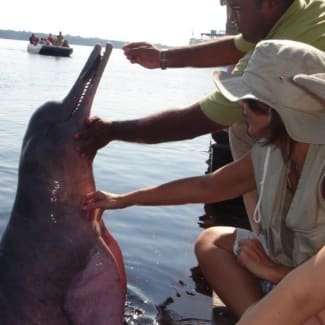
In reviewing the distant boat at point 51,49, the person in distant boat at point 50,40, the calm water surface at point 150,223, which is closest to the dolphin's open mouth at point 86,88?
the calm water surface at point 150,223

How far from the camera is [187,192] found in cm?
370

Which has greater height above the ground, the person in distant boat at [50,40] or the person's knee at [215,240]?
the person's knee at [215,240]

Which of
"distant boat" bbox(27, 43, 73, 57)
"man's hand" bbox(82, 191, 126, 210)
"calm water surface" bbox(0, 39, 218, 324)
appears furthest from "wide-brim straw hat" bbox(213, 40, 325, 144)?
"distant boat" bbox(27, 43, 73, 57)

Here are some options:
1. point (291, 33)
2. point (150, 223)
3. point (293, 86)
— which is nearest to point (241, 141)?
point (291, 33)

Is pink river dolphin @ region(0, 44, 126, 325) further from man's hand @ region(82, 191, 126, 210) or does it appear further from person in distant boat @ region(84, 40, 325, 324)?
person in distant boat @ region(84, 40, 325, 324)

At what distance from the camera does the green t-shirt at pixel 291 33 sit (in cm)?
376

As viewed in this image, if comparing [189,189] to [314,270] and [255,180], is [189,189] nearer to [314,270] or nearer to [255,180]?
[255,180]

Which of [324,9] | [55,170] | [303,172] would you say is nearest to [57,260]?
[55,170]

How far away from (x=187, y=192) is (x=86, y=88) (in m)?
0.88

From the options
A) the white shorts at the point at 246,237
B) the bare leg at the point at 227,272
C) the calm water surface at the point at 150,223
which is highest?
the white shorts at the point at 246,237

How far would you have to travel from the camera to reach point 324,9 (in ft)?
12.7

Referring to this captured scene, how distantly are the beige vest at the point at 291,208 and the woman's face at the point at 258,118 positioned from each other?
0.81ft

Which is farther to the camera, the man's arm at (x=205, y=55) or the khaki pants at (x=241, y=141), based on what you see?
the man's arm at (x=205, y=55)

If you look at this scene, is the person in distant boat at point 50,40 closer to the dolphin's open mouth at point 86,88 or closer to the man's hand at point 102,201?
the dolphin's open mouth at point 86,88
